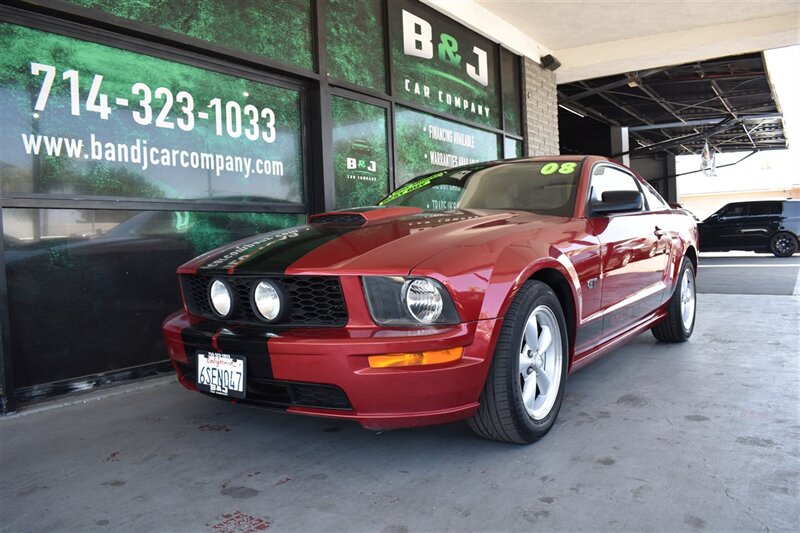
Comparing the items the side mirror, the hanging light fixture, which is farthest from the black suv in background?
the side mirror

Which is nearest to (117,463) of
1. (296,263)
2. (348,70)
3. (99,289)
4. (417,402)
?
(296,263)

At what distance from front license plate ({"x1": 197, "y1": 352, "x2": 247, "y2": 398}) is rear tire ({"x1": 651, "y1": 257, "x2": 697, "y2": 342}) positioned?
3294 mm

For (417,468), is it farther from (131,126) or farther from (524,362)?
(131,126)

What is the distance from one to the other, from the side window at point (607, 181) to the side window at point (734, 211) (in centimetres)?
1351

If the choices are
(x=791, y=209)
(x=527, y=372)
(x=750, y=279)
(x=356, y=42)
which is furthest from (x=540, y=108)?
(x=791, y=209)

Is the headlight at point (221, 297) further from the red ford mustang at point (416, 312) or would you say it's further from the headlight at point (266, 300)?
the headlight at point (266, 300)

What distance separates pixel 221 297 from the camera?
2486 millimetres

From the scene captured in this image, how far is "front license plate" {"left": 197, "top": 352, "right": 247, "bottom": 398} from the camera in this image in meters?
2.28

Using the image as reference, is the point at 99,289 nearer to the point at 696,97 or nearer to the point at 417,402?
the point at 417,402

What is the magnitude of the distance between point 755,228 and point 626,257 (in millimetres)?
14309

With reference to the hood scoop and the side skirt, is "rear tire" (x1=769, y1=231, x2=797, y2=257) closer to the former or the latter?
the side skirt

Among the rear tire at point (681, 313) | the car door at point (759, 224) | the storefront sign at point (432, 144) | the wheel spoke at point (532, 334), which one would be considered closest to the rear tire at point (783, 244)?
the car door at point (759, 224)

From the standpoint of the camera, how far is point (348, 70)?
18.6ft

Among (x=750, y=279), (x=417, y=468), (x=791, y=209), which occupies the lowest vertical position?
(x=417, y=468)
